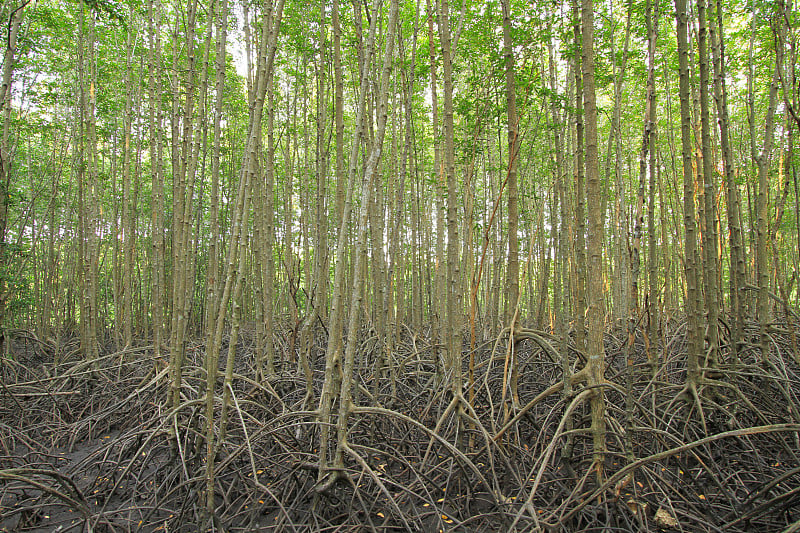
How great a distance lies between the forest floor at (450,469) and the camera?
216 cm

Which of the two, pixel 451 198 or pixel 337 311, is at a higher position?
pixel 451 198

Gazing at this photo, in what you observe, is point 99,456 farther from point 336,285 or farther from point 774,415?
point 774,415

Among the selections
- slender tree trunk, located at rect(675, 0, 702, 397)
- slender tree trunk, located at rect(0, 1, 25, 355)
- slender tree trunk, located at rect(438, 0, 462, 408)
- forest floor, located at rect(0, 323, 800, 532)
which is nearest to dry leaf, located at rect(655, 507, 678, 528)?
forest floor, located at rect(0, 323, 800, 532)

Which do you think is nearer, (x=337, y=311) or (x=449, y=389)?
(x=337, y=311)

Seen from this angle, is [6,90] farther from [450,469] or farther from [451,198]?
[450,469]

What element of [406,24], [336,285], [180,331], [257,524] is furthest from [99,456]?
[406,24]

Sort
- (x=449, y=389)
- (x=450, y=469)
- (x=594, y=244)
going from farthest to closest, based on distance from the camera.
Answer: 1. (x=449, y=389)
2. (x=450, y=469)
3. (x=594, y=244)

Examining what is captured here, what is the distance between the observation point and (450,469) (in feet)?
8.42

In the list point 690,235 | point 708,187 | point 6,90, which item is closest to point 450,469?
point 690,235

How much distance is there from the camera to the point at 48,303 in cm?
666

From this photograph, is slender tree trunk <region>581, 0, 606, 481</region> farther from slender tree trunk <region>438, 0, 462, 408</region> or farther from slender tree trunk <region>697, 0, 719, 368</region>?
slender tree trunk <region>697, 0, 719, 368</region>

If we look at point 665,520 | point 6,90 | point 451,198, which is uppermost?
point 6,90

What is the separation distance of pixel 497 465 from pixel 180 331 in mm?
2233

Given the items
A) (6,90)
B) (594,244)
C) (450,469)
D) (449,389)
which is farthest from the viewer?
(6,90)
